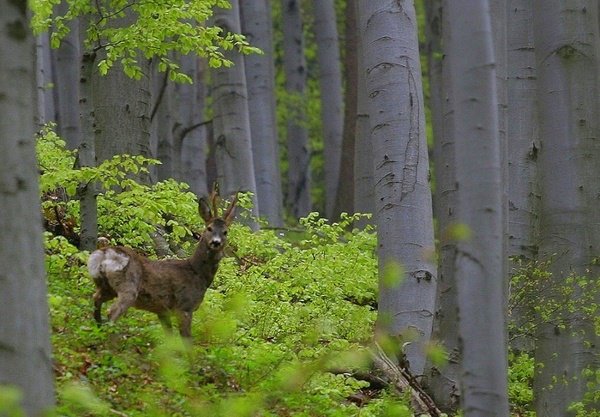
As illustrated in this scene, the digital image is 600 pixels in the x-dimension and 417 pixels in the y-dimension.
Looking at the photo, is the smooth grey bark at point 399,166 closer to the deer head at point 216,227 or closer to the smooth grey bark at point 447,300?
the smooth grey bark at point 447,300

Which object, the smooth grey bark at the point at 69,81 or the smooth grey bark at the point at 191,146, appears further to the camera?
the smooth grey bark at the point at 191,146

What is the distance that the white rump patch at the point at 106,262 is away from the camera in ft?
25.4

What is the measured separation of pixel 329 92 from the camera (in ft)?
94.5

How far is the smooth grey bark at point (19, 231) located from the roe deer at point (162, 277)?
241 centimetres

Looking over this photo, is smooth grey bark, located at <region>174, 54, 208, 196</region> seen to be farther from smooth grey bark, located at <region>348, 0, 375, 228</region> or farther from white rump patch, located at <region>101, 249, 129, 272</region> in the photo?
white rump patch, located at <region>101, 249, 129, 272</region>

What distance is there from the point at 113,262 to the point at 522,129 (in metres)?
6.08

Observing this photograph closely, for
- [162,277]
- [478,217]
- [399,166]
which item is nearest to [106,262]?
[162,277]

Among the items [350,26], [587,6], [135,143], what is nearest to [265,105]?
[350,26]

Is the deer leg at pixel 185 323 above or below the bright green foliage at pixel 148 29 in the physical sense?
below

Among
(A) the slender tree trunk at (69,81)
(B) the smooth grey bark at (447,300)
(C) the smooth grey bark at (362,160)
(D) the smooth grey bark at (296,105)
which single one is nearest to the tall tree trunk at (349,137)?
(C) the smooth grey bark at (362,160)

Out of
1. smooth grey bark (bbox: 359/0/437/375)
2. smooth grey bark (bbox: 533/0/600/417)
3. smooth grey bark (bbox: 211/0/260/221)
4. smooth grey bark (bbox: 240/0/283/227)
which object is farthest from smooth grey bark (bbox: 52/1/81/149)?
smooth grey bark (bbox: 533/0/600/417)

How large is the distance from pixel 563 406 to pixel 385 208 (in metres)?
2.61

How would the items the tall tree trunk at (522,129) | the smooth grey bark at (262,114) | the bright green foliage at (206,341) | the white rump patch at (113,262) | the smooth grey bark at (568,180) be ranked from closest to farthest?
the bright green foliage at (206,341), the white rump patch at (113,262), the smooth grey bark at (568,180), the tall tree trunk at (522,129), the smooth grey bark at (262,114)

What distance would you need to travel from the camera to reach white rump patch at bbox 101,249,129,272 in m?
7.74
